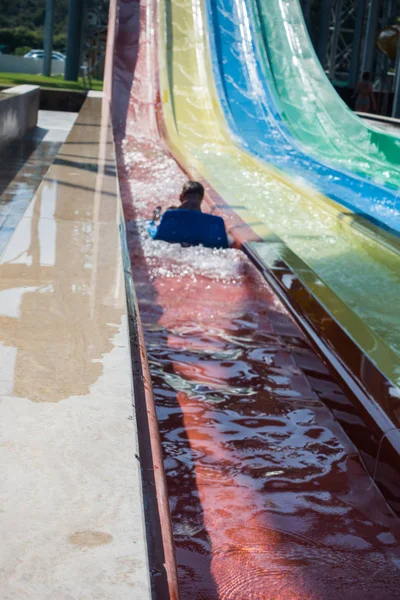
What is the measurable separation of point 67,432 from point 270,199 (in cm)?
533

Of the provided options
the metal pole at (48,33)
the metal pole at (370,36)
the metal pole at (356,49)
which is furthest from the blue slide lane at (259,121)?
the metal pole at (356,49)

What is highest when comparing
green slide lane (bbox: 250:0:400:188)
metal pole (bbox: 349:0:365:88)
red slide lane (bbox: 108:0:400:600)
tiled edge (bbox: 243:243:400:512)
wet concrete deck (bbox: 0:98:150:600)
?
metal pole (bbox: 349:0:365:88)

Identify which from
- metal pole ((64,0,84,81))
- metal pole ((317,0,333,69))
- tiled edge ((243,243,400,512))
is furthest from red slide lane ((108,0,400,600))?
metal pole ((317,0,333,69))

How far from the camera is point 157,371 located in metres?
3.00

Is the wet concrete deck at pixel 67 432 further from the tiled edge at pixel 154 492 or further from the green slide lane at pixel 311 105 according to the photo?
the green slide lane at pixel 311 105

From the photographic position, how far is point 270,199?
6652 millimetres

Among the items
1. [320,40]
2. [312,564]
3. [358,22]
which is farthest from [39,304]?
[358,22]

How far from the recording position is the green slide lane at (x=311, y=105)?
8.48 m

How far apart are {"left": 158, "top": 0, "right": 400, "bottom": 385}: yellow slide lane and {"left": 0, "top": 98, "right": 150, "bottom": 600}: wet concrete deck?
1085 mm

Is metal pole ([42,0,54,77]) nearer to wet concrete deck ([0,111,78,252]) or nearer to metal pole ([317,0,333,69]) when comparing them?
metal pole ([317,0,333,69])

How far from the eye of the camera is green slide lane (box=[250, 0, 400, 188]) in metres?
8.48

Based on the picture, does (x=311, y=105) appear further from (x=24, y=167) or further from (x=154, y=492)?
(x=154, y=492)

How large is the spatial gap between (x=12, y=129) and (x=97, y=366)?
21.6ft

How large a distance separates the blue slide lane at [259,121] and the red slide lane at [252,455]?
2.42 meters
